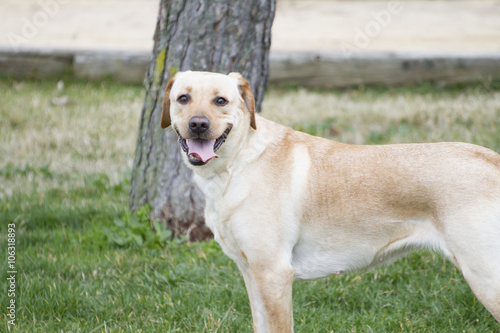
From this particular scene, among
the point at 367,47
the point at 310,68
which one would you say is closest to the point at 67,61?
the point at 310,68

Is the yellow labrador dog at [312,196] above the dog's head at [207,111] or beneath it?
beneath

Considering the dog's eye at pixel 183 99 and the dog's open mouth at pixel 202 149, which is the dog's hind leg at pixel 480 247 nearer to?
the dog's open mouth at pixel 202 149

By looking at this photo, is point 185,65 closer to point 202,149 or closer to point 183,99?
point 183,99

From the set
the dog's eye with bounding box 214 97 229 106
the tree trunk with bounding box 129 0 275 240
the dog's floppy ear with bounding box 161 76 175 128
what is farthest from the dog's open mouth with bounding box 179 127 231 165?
the tree trunk with bounding box 129 0 275 240

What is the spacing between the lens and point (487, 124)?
7.25m

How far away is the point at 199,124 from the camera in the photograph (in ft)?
9.55

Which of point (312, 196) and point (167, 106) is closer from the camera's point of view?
point (312, 196)

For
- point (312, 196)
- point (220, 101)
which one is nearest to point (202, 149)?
point (220, 101)

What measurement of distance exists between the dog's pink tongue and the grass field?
111cm

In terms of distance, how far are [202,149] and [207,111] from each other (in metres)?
0.19

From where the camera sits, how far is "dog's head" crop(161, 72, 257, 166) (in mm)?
2955

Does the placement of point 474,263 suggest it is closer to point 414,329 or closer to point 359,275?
point 414,329

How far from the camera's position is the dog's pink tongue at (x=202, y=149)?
9.80ft

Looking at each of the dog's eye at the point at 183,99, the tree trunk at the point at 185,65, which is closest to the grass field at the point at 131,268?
the tree trunk at the point at 185,65
